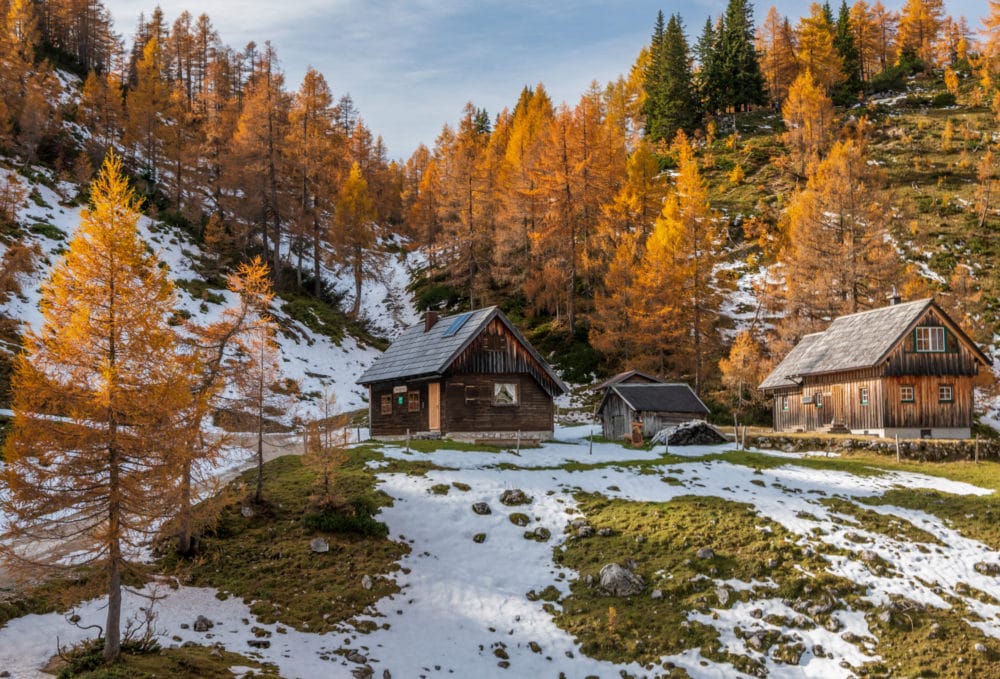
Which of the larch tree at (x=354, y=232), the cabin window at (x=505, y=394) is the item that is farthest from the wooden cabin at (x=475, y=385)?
the larch tree at (x=354, y=232)

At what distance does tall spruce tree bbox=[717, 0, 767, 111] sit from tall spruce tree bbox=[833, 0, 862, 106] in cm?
1118

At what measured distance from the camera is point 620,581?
20578 mm

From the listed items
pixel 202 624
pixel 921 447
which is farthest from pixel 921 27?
pixel 202 624

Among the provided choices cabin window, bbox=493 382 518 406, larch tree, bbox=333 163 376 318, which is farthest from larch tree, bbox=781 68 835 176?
cabin window, bbox=493 382 518 406

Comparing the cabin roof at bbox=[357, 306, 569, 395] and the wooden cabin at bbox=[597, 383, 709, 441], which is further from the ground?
the cabin roof at bbox=[357, 306, 569, 395]

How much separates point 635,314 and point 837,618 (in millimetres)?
34258

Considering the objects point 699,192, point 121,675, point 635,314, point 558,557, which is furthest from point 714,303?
point 121,675

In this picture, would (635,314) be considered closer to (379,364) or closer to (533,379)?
(533,379)

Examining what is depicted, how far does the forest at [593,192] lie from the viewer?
2046 inches

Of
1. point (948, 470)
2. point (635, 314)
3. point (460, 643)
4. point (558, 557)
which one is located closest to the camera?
point (460, 643)

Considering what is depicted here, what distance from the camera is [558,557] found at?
22.7m

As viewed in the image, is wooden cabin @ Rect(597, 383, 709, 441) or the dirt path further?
wooden cabin @ Rect(597, 383, 709, 441)

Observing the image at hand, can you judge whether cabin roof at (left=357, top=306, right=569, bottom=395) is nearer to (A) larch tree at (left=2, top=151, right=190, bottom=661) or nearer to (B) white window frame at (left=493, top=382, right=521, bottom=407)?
(B) white window frame at (left=493, top=382, right=521, bottom=407)

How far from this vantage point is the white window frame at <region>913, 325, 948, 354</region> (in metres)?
37.4
